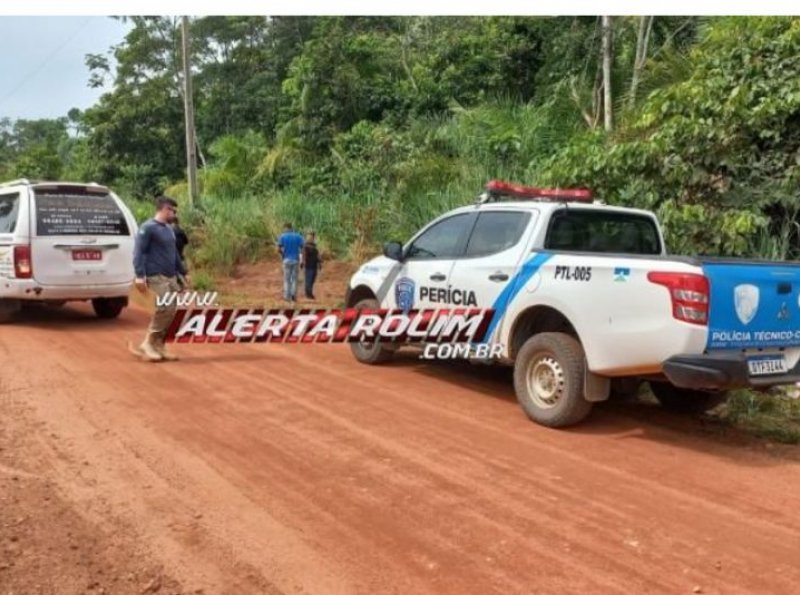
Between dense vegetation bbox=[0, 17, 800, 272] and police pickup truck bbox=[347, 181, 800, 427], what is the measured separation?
2962 mm

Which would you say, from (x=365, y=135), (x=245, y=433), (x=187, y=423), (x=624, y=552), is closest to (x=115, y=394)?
(x=187, y=423)

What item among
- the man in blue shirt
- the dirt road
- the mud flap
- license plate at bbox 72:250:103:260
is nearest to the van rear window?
license plate at bbox 72:250:103:260

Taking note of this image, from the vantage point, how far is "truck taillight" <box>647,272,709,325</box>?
4977mm

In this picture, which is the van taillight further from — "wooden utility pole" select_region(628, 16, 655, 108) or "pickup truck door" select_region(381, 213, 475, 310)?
"wooden utility pole" select_region(628, 16, 655, 108)

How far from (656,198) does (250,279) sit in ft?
34.1

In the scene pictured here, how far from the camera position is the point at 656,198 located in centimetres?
959

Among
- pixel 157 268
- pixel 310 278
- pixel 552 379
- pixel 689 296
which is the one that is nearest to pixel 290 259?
pixel 310 278

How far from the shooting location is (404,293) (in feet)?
25.8

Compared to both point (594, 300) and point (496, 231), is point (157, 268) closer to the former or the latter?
point (496, 231)

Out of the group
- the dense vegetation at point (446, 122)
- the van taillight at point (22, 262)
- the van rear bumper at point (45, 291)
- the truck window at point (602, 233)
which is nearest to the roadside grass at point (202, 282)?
the dense vegetation at point (446, 122)

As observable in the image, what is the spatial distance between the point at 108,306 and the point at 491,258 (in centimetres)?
688

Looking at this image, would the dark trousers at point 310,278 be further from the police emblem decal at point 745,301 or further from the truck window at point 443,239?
the police emblem decal at point 745,301

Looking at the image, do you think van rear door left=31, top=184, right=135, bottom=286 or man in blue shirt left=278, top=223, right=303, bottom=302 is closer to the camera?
van rear door left=31, top=184, right=135, bottom=286

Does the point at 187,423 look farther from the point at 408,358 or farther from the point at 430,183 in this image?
the point at 430,183
